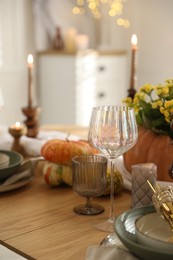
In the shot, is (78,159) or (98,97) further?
(98,97)

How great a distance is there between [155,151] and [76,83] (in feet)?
9.46

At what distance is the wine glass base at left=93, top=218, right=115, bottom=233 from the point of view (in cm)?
96

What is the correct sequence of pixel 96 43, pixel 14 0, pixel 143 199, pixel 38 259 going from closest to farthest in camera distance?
pixel 38 259 < pixel 143 199 < pixel 14 0 < pixel 96 43

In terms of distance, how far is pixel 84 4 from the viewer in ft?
14.7

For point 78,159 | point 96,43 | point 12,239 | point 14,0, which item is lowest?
point 12,239

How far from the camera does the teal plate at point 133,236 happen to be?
728 mm

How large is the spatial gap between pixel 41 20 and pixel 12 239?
141 inches

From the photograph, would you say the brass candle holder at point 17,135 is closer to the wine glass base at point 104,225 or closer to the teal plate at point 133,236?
the wine glass base at point 104,225

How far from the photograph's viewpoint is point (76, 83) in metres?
4.04

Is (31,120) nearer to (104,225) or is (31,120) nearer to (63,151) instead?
(63,151)

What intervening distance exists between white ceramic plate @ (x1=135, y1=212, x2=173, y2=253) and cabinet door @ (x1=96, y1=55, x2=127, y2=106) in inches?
133

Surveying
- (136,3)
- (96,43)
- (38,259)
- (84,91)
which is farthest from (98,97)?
(38,259)

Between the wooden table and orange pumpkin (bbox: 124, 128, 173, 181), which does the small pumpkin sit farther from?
orange pumpkin (bbox: 124, 128, 173, 181)

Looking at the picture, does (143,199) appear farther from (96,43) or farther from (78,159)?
(96,43)
